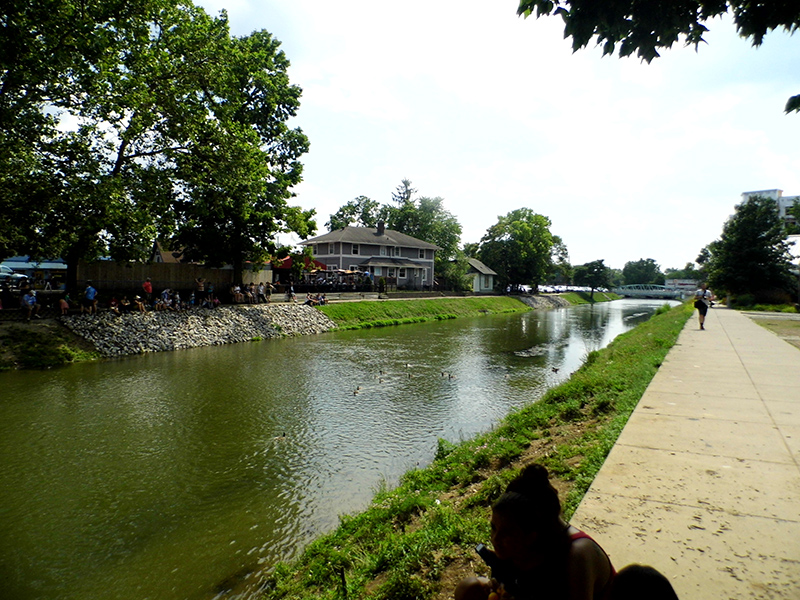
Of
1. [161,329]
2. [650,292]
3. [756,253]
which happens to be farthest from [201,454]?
[650,292]

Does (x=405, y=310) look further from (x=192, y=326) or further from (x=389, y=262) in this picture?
(x=192, y=326)

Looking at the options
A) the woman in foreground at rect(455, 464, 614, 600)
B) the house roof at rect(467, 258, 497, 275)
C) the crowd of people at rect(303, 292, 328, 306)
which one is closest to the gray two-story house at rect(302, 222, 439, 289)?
the house roof at rect(467, 258, 497, 275)

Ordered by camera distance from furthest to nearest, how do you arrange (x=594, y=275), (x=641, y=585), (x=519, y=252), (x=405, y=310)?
1. (x=594, y=275)
2. (x=519, y=252)
3. (x=405, y=310)
4. (x=641, y=585)

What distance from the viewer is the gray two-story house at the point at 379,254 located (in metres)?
60.1

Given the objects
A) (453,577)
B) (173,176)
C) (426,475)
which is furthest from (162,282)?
(453,577)

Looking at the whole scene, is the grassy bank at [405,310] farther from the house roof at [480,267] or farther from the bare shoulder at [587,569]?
the bare shoulder at [587,569]

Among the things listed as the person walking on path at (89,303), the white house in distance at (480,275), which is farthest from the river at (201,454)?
the white house in distance at (480,275)

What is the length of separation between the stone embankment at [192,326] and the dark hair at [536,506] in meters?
22.6

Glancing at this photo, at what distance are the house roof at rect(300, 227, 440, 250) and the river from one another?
135 ft

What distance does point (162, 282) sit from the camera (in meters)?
29.8

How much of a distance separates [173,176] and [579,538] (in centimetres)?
2626

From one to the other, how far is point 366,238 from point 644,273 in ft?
406

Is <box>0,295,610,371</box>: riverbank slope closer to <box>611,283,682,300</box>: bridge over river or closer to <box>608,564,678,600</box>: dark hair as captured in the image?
<box>608,564,678,600</box>: dark hair

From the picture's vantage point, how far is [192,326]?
1019 inches
